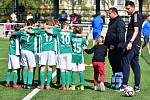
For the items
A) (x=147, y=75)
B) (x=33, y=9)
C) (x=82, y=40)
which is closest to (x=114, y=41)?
(x=82, y=40)

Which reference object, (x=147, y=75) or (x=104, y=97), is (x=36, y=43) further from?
(x=147, y=75)

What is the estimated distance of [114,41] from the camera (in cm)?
1269

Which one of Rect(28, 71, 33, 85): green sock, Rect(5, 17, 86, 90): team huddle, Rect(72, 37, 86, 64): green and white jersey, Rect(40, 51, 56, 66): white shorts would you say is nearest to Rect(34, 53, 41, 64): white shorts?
Rect(5, 17, 86, 90): team huddle

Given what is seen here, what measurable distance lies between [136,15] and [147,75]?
3.95 m

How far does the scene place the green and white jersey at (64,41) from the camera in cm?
1244

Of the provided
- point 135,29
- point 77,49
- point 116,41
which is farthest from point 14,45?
point 135,29

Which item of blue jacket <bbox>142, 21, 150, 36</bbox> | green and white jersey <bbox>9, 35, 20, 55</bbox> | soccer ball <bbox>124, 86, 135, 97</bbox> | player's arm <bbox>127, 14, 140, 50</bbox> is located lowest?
soccer ball <bbox>124, 86, 135, 97</bbox>

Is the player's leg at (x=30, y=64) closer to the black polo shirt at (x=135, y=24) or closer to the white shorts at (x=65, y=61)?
the white shorts at (x=65, y=61)

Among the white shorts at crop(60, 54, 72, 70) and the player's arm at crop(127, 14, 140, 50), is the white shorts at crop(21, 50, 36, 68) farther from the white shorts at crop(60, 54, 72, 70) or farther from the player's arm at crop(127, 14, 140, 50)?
the player's arm at crop(127, 14, 140, 50)

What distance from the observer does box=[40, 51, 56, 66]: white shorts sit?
40.7ft

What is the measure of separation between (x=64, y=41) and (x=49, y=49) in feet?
1.37

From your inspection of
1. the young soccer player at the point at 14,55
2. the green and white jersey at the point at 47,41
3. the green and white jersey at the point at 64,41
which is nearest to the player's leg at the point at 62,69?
the green and white jersey at the point at 64,41

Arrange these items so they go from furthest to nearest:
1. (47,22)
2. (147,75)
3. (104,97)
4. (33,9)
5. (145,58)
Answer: (33,9) → (145,58) → (147,75) → (47,22) → (104,97)

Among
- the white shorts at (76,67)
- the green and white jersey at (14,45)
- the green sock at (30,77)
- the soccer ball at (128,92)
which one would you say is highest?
the green and white jersey at (14,45)
